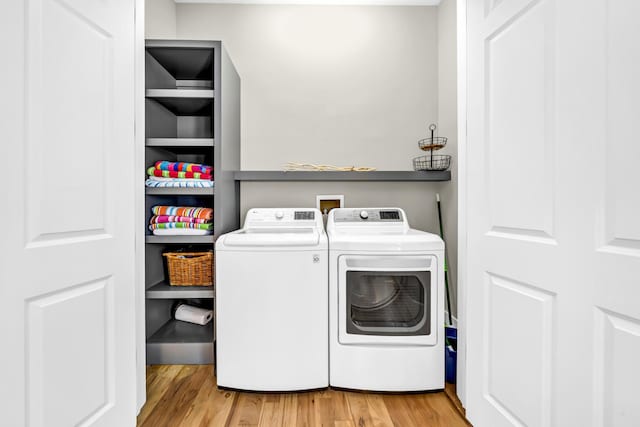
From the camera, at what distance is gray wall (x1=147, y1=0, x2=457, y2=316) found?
9.29 feet

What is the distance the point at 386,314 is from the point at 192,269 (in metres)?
1.20

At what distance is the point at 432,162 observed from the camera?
107 inches

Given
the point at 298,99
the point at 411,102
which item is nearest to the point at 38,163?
the point at 298,99

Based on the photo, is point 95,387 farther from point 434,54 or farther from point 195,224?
point 434,54

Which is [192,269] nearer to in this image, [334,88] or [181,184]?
[181,184]

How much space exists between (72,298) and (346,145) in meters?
2.14

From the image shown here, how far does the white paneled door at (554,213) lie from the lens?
88 centimetres

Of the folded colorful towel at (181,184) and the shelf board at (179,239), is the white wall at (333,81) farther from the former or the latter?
the shelf board at (179,239)

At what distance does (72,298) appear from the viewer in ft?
3.77

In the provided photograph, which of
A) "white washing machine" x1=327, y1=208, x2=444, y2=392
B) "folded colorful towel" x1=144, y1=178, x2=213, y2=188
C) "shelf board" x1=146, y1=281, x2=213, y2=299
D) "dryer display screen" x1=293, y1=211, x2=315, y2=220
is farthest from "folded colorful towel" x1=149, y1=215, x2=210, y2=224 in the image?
"white washing machine" x1=327, y1=208, x2=444, y2=392

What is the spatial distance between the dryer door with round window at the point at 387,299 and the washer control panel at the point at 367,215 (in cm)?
52

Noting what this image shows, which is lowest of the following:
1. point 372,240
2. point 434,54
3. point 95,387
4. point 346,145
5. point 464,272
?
point 95,387

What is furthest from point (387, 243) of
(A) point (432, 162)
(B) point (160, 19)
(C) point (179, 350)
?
(B) point (160, 19)

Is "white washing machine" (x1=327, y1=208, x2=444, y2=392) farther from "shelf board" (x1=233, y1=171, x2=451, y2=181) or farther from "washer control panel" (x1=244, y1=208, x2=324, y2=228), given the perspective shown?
"shelf board" (x1=233, y1=171, x2=451, y2=181)
